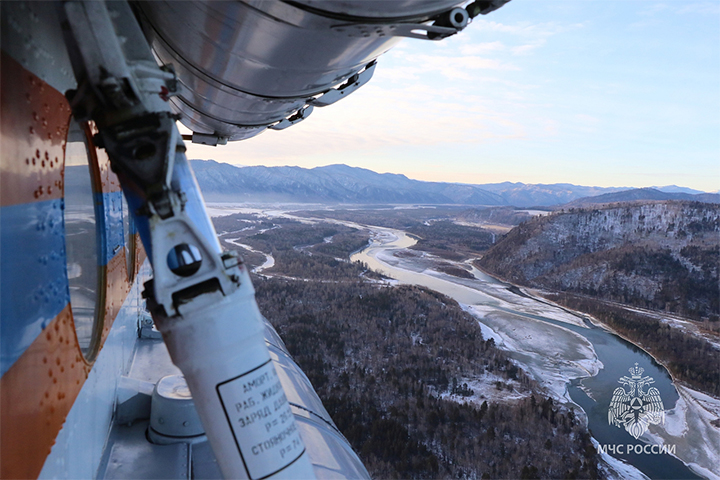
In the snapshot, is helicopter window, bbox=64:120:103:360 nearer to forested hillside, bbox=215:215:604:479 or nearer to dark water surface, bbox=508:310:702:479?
forested hillside, bbox=215:215:604:479

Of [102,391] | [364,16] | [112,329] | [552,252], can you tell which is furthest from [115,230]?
[552,252]

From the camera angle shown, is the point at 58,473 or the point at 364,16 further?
the point at 58,473

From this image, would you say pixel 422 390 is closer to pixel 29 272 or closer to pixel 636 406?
pixel 636 406

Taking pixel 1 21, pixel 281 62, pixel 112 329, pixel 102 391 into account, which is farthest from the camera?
pixel 112 329

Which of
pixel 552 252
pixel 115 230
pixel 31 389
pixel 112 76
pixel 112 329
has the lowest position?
pixel 552 252

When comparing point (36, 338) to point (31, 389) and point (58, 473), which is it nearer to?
point (31, 389)

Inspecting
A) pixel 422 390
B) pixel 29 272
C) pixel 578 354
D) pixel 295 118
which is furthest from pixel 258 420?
pixel 578 354
